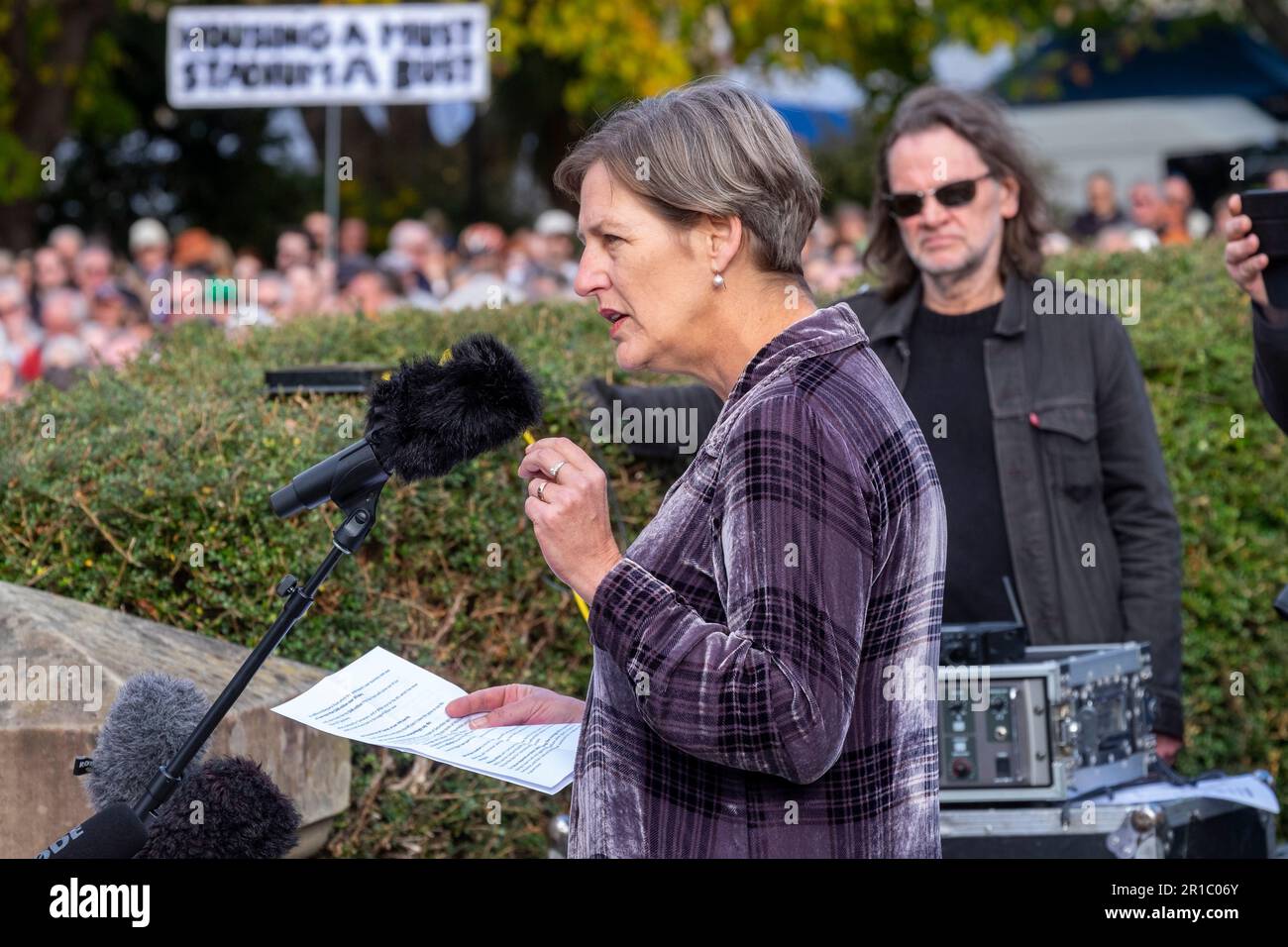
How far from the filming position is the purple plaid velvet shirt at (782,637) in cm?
218

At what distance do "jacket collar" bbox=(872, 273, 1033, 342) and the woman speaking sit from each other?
203 centimetres

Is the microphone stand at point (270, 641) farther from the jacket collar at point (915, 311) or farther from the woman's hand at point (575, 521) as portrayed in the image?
the jacket collar at point (915, 311)

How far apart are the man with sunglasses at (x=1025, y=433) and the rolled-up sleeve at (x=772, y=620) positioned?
2.13m

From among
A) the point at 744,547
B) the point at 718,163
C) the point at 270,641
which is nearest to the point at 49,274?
the point at 270,641

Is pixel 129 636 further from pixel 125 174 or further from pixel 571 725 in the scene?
pixel 125 174

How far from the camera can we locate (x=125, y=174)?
25.1m

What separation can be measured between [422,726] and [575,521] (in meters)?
0.55

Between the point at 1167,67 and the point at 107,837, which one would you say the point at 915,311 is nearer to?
the point at 107,837

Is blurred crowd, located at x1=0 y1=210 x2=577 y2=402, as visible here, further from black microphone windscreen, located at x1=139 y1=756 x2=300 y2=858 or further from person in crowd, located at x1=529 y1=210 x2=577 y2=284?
black microphone windscreen, located at x1=139 y1=756 x2=300 y2=858

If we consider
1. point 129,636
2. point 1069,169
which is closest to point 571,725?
point 129,636

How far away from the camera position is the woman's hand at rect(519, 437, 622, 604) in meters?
2.32

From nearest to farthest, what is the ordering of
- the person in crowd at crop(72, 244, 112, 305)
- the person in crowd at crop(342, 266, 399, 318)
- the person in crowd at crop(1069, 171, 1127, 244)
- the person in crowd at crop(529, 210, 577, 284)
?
1. the person in crowd at crop(342, 266, 399, 318)
2. the person in crowd at crop(72, 244, 112, 305)
3. the person in crowd at crop(529, 210, 577, 284)
4. the person in crowd at crop(1069, 171, 1127, 244)

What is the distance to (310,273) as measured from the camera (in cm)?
1166

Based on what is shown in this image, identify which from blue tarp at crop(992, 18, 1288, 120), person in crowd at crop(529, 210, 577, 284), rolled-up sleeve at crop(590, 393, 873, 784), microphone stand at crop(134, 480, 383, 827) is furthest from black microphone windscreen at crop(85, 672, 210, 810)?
blue tarp at crop(992, 18, 1288, 120)
